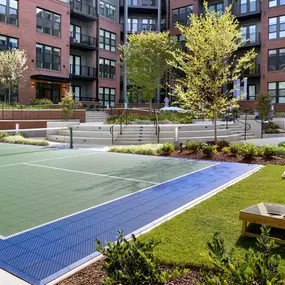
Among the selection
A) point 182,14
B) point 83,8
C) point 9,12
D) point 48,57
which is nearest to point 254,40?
point 182,14

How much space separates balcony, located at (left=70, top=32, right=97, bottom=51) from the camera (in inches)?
1468

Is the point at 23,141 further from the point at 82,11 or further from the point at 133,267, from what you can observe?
the point at 82,11

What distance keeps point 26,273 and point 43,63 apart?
104 feet

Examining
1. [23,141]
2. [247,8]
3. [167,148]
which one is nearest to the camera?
[167,148]

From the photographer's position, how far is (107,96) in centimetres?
4141

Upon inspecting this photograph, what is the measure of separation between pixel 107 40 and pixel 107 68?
3.61 m

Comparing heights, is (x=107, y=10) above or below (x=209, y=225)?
above

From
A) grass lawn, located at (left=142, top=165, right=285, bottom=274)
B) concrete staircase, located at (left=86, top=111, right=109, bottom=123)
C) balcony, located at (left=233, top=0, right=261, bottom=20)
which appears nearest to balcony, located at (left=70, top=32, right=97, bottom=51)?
concrete staircase, located at (left=86, top=111, right=109, bottom=123)

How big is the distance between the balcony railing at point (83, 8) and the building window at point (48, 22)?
9.79 ft

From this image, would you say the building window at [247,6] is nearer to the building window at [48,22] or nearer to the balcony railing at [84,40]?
the balcony railing at [84,40]

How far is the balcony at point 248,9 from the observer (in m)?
35.4

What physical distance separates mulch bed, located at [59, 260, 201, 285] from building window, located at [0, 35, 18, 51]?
29598 millimetres

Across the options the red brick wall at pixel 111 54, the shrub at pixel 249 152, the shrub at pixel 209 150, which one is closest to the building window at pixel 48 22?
the red brick wall at pixel 111 54

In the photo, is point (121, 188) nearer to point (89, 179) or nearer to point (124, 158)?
point (89, 179)
